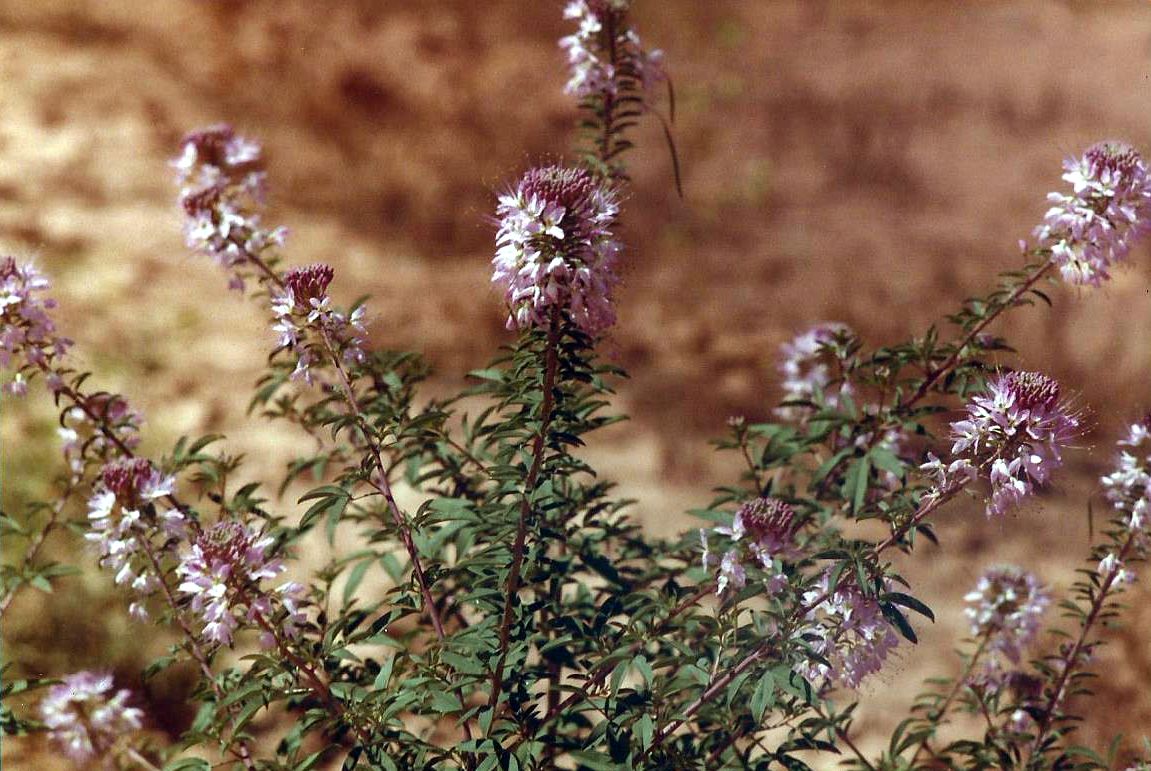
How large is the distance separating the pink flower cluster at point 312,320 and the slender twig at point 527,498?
1.32ft

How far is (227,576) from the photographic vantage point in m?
2.01

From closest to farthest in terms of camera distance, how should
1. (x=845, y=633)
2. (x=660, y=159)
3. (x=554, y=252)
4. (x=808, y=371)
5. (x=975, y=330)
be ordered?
1. (x=554, y=252)
2. (x=845, y=633)
3. (x=975, y=330)
4. (x=808, y=371)
5. (x=660, y=159)

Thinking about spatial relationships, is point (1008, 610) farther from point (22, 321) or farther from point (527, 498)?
point (22, 321)

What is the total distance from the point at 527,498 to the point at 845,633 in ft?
2.30

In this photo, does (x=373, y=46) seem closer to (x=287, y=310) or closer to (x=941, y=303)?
(x=941, y=303)

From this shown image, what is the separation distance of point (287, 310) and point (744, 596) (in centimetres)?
105

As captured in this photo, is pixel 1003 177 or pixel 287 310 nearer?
pixel 287 310

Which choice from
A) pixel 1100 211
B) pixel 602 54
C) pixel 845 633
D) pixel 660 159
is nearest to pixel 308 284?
pixel 602 54

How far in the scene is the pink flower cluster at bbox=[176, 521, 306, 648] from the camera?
2.01 metres

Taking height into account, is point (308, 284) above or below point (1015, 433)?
below

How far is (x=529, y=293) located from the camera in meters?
1.86

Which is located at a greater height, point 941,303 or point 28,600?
point 941,303

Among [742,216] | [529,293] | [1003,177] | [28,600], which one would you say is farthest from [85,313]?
[1003,177]

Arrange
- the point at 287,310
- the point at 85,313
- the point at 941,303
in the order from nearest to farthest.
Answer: the point at 287,310 < the point at 85,313 < the point at 941,303
